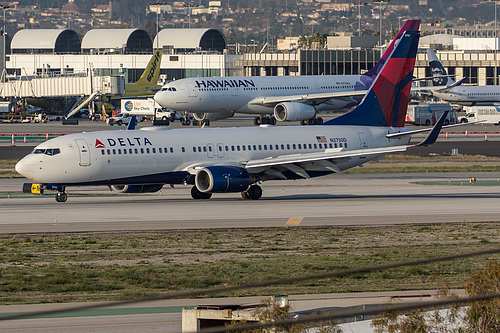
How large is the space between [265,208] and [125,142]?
7959 millimetres

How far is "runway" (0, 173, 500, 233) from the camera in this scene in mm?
39188

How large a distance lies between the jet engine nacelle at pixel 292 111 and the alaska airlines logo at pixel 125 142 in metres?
50.6

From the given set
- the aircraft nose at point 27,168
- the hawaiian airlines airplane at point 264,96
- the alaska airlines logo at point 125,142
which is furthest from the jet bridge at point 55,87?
the aircraft nose at point 27,168

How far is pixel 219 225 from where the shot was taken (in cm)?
3853

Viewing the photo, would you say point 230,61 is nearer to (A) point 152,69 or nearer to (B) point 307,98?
(A) point 152,69

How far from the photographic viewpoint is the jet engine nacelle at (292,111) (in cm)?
9575

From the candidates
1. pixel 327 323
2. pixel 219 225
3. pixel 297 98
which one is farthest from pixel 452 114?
pixel 327 323

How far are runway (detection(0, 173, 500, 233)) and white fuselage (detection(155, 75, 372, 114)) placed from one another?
4317 centimetres

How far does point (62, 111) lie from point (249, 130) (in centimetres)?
10264

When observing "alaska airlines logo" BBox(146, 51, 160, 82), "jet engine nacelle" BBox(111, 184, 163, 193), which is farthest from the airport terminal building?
"jet engine nacelle" BBox(111, 184, 163, 193)

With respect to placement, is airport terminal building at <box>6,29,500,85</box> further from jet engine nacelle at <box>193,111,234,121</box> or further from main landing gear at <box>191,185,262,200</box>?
main landing gear at <box>191,185,262,200</box>

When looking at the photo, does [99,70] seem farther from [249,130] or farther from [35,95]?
[249,130]

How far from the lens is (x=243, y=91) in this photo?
100 metres

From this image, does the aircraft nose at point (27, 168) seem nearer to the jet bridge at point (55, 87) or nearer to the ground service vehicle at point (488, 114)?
the ground service vehicle at point (488, 114)
